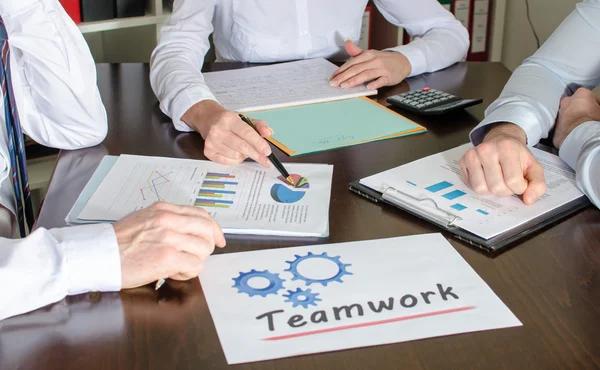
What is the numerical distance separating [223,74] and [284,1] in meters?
0.32

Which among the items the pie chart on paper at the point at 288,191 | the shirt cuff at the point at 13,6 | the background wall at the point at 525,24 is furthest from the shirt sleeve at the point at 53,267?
the background wall at the point at 525,24

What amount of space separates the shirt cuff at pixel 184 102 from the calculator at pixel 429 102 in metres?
0.35

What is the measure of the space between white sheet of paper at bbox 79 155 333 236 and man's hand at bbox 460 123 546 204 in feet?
0.67

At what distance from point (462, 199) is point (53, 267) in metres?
0.53

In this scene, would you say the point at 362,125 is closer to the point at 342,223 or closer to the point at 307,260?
the point at 342,223

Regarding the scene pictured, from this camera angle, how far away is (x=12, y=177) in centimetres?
103

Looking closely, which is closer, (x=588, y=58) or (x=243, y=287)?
(x=243, y=287)

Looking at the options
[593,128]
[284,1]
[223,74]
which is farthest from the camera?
[284,1]

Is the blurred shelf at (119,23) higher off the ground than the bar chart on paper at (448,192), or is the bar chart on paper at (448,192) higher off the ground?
the bar chart on paper at (448,192)

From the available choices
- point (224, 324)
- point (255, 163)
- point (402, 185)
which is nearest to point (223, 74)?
point (255, 163)

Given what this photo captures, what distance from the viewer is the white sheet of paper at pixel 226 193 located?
865 mm

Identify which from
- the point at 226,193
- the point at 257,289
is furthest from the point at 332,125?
the point at 257,289

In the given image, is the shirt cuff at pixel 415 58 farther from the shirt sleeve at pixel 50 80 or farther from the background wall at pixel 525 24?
the background wall at pixel 525 24

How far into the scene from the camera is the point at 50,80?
1125 millimetres
